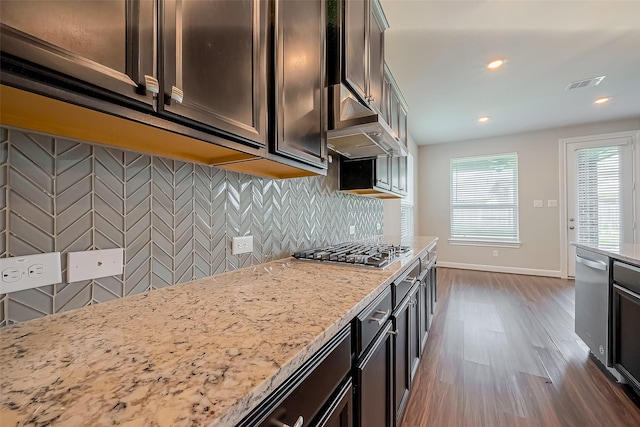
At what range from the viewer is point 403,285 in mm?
1395

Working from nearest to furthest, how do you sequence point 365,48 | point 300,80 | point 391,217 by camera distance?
point 300,80, point 365,48, point 391,217

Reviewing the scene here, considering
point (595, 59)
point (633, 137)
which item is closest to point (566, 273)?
point (633, 137)

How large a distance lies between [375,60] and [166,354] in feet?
6.57

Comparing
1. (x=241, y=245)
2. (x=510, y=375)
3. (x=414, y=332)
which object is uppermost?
(x=241, y=245)

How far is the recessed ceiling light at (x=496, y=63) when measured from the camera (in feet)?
8.66

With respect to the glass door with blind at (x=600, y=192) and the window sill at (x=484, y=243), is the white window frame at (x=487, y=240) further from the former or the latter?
the glass door with blind at (x=600, y=192)

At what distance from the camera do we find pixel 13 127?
65 cm

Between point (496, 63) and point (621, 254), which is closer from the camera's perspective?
point (621, 254)

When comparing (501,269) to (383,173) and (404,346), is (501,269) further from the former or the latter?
(404,346)

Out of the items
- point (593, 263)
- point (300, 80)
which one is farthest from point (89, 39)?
point (593, 263)

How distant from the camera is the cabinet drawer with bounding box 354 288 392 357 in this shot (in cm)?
87

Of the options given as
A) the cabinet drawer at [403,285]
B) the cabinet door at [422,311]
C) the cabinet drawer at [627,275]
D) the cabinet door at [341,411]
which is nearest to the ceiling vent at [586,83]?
the cabinet drawer at [627,275]

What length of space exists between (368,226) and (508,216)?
371 centimetres

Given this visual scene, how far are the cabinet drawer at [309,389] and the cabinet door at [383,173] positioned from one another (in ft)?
5.46
